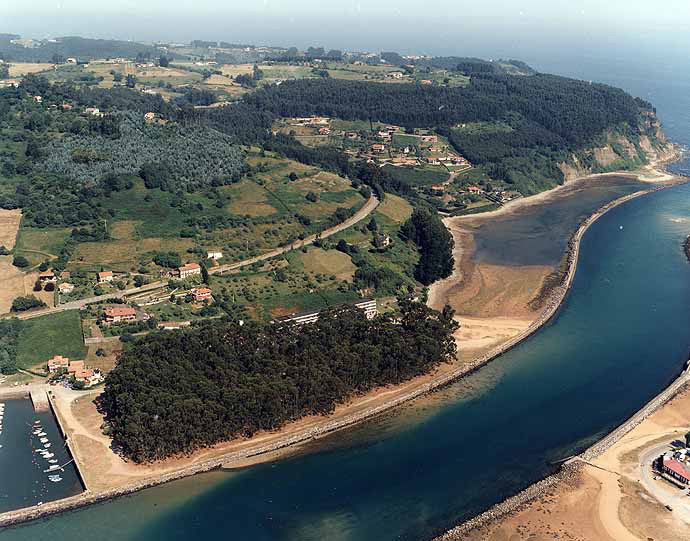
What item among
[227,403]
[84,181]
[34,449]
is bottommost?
[34,449]

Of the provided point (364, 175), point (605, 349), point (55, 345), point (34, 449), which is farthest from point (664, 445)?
point (364, 175)

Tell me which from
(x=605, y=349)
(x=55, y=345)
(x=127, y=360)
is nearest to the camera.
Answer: (x=127, y=360)

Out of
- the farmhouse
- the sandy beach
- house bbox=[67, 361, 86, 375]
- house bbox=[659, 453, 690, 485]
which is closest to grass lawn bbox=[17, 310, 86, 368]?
house bbox=[67, 361, 86, 375]

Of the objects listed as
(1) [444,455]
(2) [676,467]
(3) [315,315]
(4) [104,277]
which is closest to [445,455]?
(1) [444,455]

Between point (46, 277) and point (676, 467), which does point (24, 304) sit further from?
point (676, 467)

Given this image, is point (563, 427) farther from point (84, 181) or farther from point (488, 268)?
point (84, 181)

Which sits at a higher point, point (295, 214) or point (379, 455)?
point (295, 214)

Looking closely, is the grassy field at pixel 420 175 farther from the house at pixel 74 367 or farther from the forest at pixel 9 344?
the house at pixel 74 367
